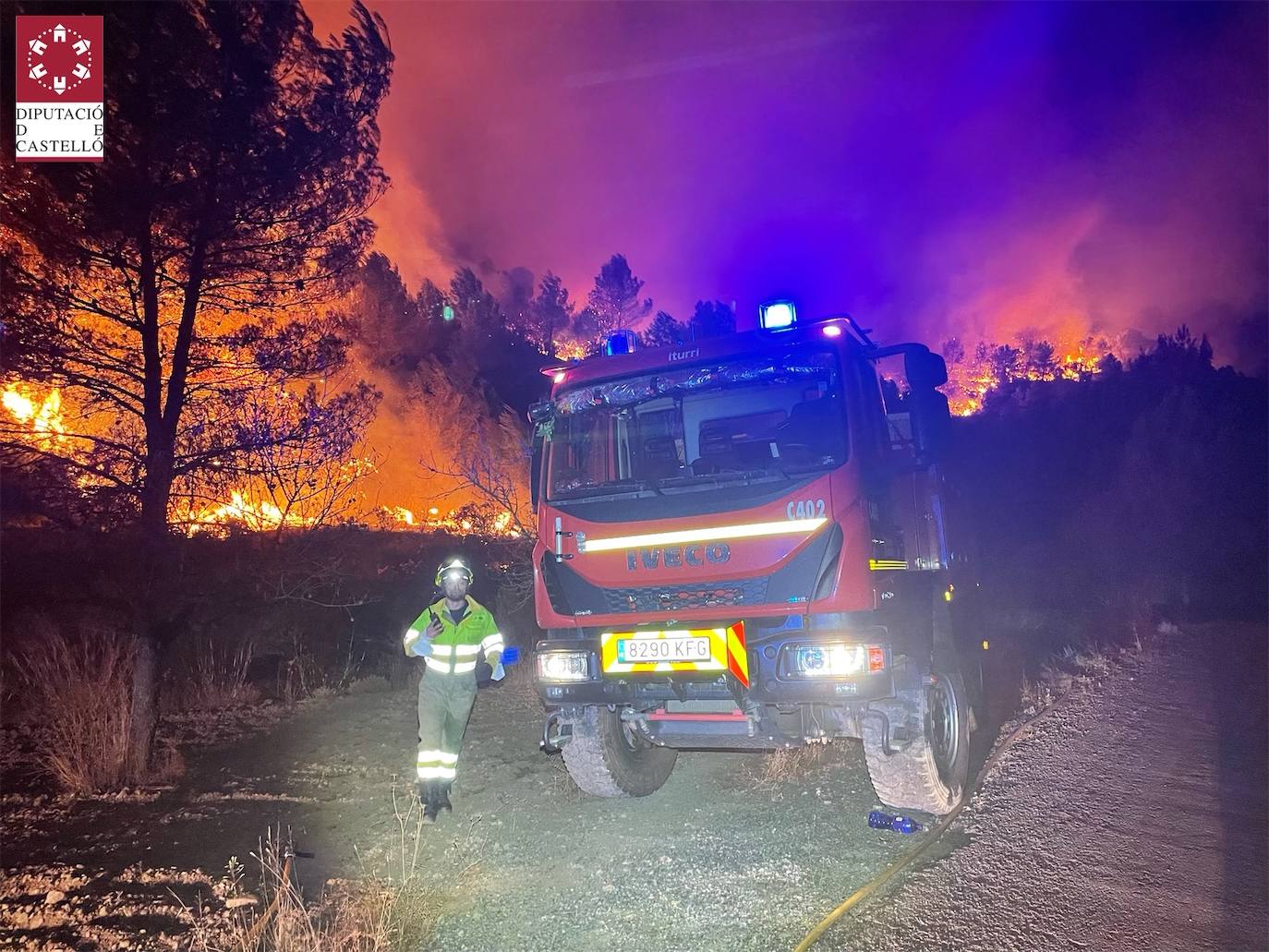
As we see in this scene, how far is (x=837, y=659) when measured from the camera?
391cm

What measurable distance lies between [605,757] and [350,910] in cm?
192

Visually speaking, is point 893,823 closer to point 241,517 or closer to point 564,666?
point 564,666

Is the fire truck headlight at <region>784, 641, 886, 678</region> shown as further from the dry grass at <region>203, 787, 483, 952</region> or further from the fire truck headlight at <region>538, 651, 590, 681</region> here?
the dry grass at <region>203, 787, 483, 952</region>

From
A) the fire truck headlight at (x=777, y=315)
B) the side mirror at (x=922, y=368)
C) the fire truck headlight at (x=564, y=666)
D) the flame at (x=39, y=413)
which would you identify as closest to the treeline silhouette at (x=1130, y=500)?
the side mirror at (x=922, y=368)

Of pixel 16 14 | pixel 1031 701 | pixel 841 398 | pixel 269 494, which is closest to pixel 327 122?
pixel 16 14

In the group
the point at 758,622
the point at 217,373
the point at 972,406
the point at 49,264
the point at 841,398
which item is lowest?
the point at 758,622

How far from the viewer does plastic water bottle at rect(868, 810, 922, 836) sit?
424 cm

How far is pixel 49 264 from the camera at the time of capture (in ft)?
21.6

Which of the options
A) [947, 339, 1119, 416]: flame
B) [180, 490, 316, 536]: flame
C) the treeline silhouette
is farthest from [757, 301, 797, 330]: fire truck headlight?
[947, 339, 1119, 416]: flame

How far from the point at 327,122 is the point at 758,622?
688cm

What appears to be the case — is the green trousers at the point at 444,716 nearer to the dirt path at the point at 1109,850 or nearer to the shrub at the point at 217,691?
the dirt path at the point at 1109,850

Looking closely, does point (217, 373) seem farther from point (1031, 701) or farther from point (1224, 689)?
point (1224, 689)

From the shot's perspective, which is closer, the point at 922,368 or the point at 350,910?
the point at 350,910

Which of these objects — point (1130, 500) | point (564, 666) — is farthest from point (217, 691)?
point (1130, 500)
